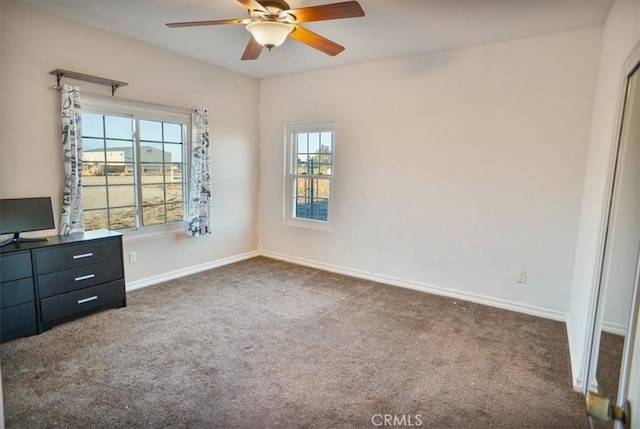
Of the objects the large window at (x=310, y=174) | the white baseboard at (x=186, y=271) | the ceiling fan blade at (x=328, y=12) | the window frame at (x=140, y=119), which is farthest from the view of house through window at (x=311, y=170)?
the ceiling fan blade at (x=328, y=12)

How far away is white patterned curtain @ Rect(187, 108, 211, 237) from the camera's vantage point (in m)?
4.25

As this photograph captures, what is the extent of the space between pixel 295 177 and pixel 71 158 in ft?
8.61

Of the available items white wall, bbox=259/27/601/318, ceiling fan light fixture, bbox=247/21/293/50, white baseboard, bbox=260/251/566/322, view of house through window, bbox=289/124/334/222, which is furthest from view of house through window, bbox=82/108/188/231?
ceiling fan light fixture, bbox=247/21/293/50

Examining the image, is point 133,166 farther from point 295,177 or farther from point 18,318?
point 295,177

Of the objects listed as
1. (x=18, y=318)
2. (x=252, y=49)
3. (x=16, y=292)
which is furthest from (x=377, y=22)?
(x=18, y=318)

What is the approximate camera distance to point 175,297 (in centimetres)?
367

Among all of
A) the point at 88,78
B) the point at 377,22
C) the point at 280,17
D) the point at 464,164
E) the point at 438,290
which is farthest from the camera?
the point at 438,290

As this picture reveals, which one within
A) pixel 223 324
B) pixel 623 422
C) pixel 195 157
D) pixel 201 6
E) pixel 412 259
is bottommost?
pixel 223 324

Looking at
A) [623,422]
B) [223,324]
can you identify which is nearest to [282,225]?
[223,324]

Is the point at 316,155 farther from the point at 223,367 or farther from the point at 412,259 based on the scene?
the point at 223,367

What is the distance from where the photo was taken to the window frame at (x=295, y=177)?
182 inches

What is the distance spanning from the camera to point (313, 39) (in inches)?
105

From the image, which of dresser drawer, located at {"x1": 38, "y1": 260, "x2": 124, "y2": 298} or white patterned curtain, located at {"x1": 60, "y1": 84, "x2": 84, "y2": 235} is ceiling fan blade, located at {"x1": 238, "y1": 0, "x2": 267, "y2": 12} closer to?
white patterned curtain, located at {"x1": 60, "y1": 84, "x2": 84, "y2": 235}

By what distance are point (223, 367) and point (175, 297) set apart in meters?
1.51
